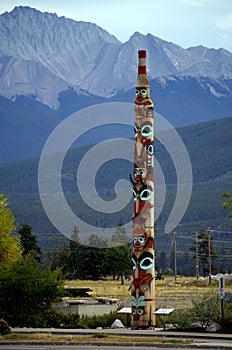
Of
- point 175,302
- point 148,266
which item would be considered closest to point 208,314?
point 148,266

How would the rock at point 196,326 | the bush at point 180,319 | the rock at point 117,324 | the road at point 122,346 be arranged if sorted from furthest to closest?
the rock at point 117,324, the bush at point 180,319, the rock at point 196,326, the road at point 122,346

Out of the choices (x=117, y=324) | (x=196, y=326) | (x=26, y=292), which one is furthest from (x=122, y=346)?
(x=117, y=324)

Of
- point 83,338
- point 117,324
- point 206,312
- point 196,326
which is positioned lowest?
point 83,338

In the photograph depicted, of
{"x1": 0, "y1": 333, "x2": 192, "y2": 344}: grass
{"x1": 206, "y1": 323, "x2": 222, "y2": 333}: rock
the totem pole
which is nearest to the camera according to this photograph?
{"x1": 0, "y1": 333, "x2": 192, "y2": 344}: grass

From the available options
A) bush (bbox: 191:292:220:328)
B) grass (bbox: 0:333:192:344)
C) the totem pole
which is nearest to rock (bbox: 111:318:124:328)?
the totem pole

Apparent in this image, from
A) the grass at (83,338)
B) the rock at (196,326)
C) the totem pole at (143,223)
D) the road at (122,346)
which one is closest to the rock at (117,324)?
the totem pole at (143,223)

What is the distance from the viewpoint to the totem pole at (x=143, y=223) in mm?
37594

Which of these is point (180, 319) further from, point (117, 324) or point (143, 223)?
point (143, 223)

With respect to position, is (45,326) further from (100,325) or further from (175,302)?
(175,302)

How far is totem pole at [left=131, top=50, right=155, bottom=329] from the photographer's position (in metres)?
37.6

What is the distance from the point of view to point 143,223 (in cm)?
3772

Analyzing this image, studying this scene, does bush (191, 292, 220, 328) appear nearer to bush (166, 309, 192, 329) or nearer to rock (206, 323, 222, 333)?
bush (166, 309, 192, 329)

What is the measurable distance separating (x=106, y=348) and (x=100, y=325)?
42.1 ft

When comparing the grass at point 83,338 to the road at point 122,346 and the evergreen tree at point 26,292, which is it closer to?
the road at point 122,346
